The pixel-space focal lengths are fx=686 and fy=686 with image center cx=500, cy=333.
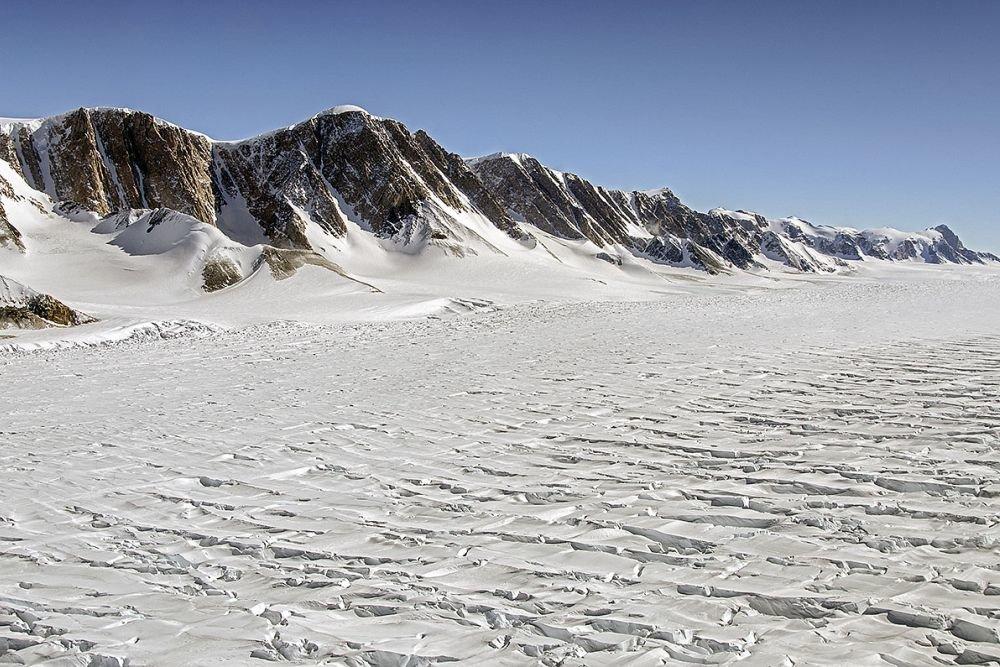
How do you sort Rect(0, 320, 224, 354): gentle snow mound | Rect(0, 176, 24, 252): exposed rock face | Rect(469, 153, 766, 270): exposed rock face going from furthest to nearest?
1. Rect(469, 153, 766, 270): exposed rock face
2. Rect(0, 176, 24, 252): exposed rock face
3. Rect(0, 320, 224, 354): gentle snow mound

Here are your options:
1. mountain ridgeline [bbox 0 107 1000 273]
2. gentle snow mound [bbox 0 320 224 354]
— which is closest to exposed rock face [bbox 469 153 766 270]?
mountain ridgeline [bbox 0 107 1000 273]

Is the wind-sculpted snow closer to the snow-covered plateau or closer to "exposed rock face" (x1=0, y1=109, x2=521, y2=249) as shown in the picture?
the snow-covered plateau

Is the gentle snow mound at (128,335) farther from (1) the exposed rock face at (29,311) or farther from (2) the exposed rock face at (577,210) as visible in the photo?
(2) the exposed rock face at (577,210)

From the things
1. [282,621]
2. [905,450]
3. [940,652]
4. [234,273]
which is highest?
[234,273]

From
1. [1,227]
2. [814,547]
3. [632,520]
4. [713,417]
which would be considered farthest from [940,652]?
[1,227]

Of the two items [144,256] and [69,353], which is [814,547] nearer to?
[69,353]

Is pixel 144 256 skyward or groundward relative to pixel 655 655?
skyward

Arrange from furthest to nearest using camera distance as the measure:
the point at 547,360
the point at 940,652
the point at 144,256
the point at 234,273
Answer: the point at 144,256 → the point at 234,273 → the point at 547,360 → the point at 940,652
